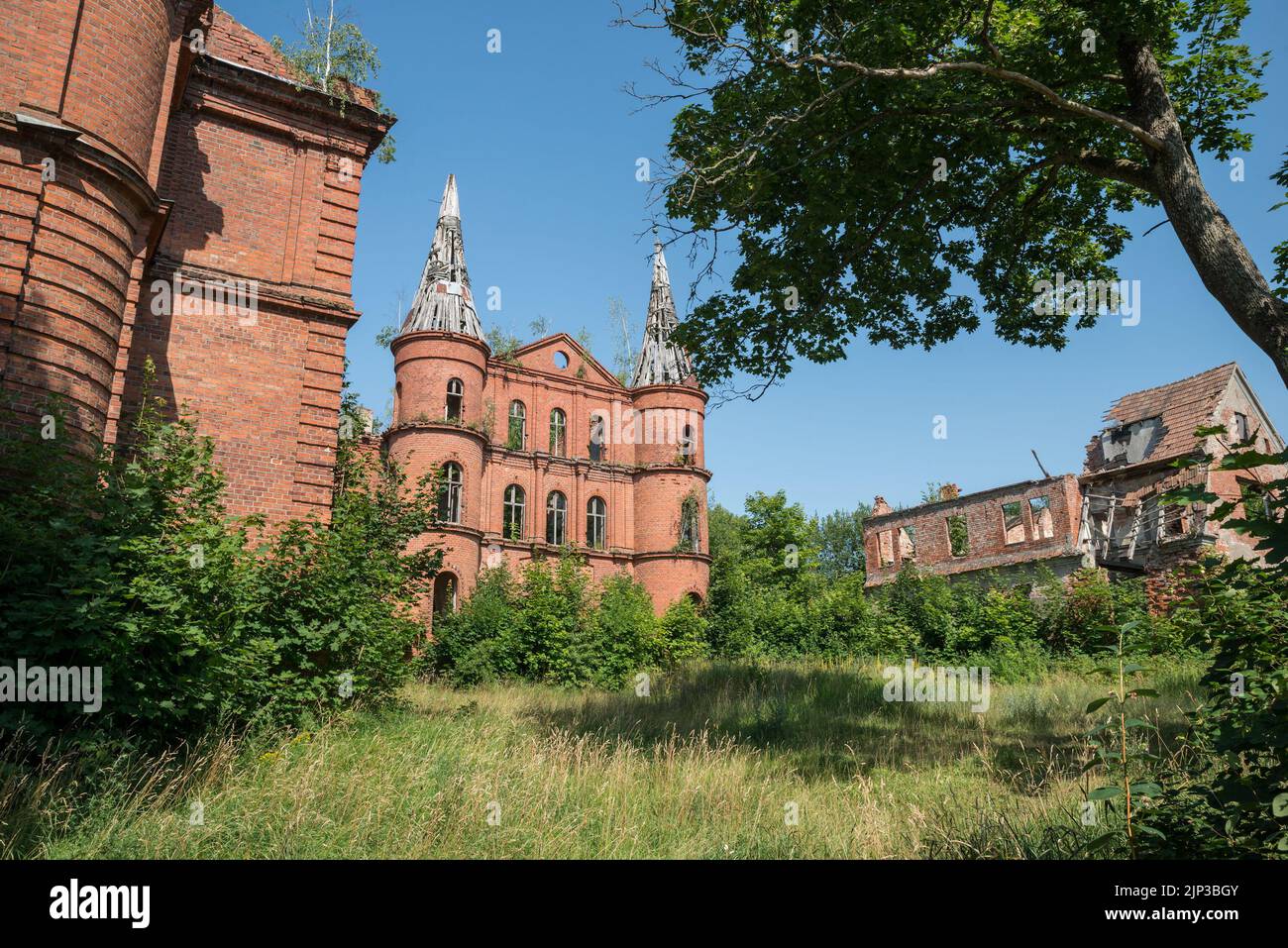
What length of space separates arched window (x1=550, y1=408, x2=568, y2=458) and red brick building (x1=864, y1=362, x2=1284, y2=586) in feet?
56.2

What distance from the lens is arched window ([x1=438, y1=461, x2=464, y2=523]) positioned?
29.9 metres

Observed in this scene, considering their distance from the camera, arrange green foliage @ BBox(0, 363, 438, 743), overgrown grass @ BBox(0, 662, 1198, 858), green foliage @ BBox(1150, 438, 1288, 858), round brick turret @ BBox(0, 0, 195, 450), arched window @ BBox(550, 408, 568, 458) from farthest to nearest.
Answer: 1. arched window @ BBox(550, 408, 568, 458)
2. round brick turret @ BBox(0, 0, 195, 450)
3. green foliage @ BBox(0, 363, 438, 743)
4. overgrown grass @ BBox(0, 662, 1198, 858)
5. green foliage @ BBox(1150, 438, 1288, 858)

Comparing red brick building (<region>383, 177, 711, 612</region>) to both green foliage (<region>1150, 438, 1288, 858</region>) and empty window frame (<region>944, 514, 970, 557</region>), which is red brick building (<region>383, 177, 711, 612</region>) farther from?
green foliage (<region>1150, 438, 1288, 858</region>)

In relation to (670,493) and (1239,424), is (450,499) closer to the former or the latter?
(670,493)

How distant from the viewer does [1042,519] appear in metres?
32.7

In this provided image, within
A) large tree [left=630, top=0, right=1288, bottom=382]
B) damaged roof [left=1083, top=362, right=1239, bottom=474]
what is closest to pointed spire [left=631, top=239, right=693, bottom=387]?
damaged roof [left=1083, top=362, right=1239, bottom=474]

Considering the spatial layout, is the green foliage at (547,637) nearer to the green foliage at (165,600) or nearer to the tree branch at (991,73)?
the green foliage at (165,600)

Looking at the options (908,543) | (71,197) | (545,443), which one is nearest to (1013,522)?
(908,543)

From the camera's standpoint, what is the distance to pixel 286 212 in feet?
49.4

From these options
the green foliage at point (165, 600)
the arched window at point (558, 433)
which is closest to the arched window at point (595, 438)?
the arched window at point (558, 433)

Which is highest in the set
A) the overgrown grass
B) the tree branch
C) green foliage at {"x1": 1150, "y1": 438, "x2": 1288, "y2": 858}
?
the tree branch

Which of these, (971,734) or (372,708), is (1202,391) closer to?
(971,734)
